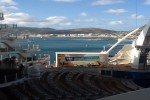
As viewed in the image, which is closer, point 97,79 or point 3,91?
point 3,91

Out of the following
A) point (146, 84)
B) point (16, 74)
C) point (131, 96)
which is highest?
point (131, 96)

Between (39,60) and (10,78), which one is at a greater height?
(10,78)

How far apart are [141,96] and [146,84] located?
2829 cm

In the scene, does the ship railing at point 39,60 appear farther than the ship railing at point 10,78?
Yes

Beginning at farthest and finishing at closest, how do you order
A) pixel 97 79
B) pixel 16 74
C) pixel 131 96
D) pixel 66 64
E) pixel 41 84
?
pixel 66 64
pixel 97 79
pixel 41 84
pixel 16 74
pixel 131 96

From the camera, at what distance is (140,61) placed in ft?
126

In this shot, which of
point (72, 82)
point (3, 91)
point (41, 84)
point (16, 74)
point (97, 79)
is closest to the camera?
point (3, 91)

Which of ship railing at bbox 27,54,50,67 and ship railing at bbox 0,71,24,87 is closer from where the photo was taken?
ship railing at bbox 0,71,24,87

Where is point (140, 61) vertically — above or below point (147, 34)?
below

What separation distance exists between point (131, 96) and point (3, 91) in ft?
56.6

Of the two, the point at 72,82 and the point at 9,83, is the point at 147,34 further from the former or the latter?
the point at 9,83

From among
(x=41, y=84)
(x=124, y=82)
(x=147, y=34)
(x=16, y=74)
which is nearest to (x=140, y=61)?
(x=147, y=34)

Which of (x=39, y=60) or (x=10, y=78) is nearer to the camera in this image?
(x=10, y=78)

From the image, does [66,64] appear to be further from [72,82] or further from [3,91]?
[3,91]
